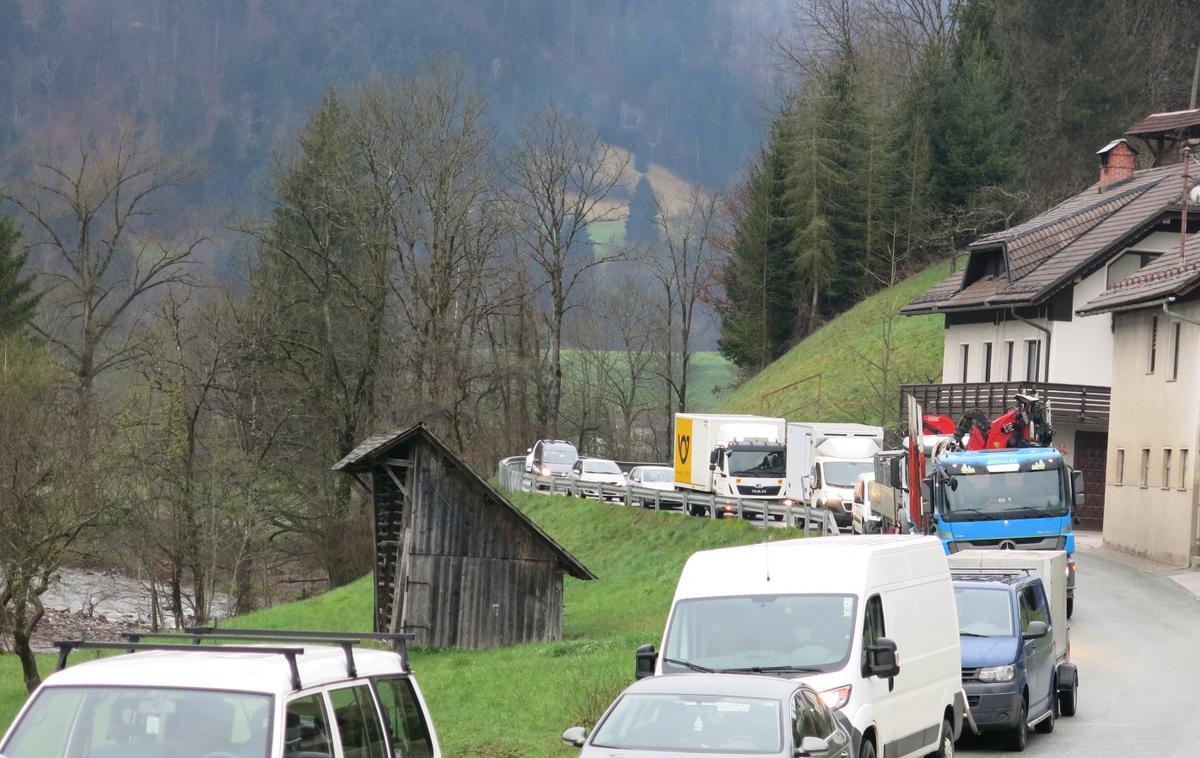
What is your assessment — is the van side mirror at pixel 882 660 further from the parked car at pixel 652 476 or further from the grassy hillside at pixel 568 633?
the parked car at pixel 652 476

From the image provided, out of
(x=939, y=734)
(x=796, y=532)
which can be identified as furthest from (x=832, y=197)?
(x=939, y=734)

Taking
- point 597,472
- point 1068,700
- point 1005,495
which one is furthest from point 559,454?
point 1068,700

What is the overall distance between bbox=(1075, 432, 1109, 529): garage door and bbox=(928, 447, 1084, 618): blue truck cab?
Answer: 22.6 metres

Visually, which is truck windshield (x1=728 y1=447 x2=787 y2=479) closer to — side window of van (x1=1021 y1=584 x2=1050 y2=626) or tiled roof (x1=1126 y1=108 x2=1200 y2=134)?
tiled roof (x1=1126 y1=108 x2=1200 y2=134)

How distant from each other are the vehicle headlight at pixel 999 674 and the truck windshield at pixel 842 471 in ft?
84.5

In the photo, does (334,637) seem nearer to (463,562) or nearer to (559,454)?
(463,562)

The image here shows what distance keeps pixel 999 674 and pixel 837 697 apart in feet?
18.0

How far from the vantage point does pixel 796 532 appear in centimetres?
3797

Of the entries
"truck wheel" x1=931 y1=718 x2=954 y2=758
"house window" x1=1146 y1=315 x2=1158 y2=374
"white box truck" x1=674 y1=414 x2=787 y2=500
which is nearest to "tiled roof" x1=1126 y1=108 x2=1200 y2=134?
"house window" x1=1146 y1=315 x2=1158 y2=374

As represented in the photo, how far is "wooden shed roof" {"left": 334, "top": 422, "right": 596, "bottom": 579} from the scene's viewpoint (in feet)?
114

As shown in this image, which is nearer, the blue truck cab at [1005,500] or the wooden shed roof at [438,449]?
the blue truck cab at [1005,500]

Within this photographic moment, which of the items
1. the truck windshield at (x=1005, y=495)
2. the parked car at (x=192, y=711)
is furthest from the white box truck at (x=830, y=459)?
the parked car at (x=192, y=711)

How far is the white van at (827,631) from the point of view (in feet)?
40.4

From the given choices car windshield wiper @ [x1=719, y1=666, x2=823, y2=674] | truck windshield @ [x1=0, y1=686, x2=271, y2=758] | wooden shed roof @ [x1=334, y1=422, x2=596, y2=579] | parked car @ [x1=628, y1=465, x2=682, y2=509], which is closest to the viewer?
truck windshield @ [x1=0, y1=686, x2=271, y2=758]
